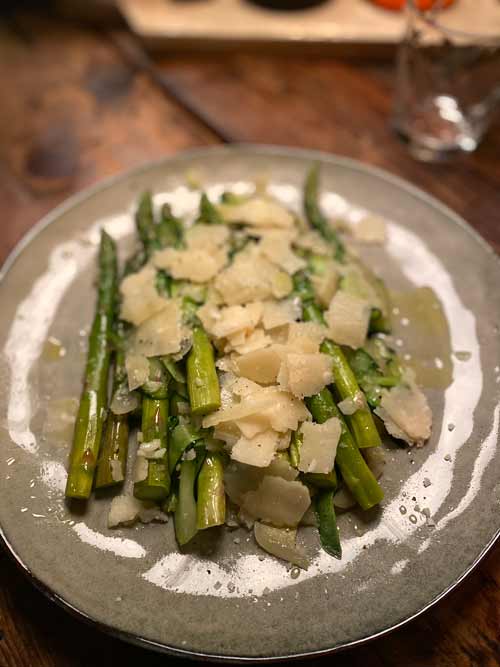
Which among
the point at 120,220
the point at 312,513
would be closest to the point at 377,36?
the point at 120,220

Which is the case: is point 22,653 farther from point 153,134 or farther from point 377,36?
point 377,36

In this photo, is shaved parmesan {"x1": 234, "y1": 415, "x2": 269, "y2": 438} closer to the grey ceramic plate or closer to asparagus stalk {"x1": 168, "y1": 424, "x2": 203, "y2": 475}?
asparagus stalk {"x1": 168, "y1": 424, "x2": 203, "y2": 475}

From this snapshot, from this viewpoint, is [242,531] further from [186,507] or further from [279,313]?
[279,313]

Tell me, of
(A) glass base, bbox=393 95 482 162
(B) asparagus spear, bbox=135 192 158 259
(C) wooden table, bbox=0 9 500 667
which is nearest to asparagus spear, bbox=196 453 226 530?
(B) asparagus spear, bbox=135 192 158 259

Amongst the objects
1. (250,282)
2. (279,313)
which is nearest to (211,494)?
(279,313)

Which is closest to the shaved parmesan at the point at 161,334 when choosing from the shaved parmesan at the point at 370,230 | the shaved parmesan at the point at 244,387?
the shaved parmesan at the point at 244,387

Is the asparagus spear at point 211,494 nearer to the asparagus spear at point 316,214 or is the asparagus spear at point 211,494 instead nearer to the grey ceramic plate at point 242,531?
the grey ceramic plate at point 242,531
